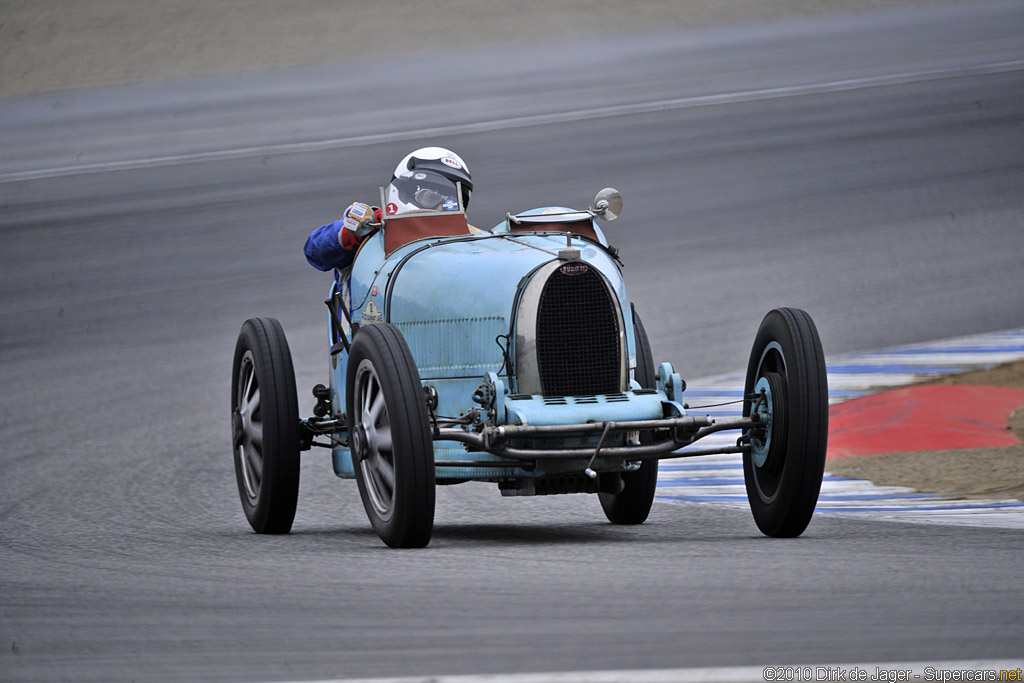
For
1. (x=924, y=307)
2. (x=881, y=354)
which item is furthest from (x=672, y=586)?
(x=924, y=307)

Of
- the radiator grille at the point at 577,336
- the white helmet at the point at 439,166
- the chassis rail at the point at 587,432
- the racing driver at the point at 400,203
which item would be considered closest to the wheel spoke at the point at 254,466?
the racing driver at the point at 400,203

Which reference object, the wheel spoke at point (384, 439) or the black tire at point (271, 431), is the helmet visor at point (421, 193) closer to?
the black tire at point (271, 431)

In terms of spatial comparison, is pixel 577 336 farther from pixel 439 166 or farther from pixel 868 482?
pixel 868 482

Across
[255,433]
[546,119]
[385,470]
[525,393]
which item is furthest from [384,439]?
[546,119]

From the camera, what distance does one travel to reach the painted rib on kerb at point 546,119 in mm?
25969

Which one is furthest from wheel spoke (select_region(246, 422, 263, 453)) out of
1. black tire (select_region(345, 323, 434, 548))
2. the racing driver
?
black tire (select_region(345, 323, 434, 548))

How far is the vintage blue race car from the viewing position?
25.0 ft

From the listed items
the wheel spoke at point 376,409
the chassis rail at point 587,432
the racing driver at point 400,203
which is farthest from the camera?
the racing driver at point 400,203

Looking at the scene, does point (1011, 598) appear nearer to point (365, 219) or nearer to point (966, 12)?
point (365, 219)

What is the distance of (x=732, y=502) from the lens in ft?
34.0

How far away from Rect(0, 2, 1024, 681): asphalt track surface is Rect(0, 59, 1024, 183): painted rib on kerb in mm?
102

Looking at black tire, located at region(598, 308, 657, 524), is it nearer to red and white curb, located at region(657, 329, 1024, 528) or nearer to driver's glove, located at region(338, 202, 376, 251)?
red and white curb, located at region(657, 329, 1024, 528)

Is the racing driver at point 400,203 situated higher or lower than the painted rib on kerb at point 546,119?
lower

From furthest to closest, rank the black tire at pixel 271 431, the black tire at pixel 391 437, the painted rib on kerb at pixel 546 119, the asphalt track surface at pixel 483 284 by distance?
the painted rib on kerb at pixel 546 119 → the black tire at pixel 271 431 → the black tire at pixel 391 437 → the asphalt track surface at pixel 483 284
